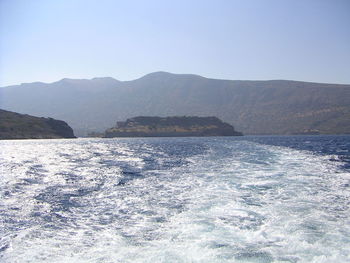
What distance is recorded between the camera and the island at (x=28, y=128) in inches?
6133

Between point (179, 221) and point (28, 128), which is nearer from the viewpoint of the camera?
point (179, 221)

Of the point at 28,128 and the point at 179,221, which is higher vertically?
the point at 179,221

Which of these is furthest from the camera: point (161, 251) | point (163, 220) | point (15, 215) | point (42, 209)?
point (42, 209)

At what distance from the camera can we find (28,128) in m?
166

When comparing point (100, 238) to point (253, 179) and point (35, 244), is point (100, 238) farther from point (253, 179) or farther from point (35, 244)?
point (253, 179)

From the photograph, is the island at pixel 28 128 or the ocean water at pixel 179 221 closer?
the ocean water at pixel 179 221

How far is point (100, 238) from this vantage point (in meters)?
12.1

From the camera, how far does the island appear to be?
156 meters

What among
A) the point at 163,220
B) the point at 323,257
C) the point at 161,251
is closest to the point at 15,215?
the point at 163,220

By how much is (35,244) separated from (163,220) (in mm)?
5376

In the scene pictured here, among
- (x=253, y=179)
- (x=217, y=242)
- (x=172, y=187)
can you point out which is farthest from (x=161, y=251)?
(x=253, y=179)

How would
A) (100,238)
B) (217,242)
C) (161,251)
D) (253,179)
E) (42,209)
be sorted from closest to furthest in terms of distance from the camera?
Result: (161,251)
(217,242)
(100,238)
(42,209)
(253,179)

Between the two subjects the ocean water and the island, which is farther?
the island

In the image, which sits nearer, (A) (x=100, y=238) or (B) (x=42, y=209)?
(A) (x=100, y=238)
